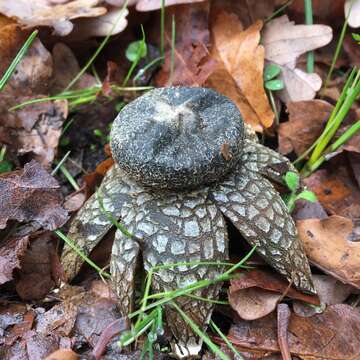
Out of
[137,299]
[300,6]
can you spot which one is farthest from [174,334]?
[300,6]

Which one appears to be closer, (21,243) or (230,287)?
(230,287)

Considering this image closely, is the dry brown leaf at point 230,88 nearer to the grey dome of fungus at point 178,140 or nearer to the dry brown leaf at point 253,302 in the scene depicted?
the grey dome of fungus at point 178,140

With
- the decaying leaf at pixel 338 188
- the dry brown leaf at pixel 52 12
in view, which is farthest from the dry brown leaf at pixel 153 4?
the decaying leaf at pixel 338 188

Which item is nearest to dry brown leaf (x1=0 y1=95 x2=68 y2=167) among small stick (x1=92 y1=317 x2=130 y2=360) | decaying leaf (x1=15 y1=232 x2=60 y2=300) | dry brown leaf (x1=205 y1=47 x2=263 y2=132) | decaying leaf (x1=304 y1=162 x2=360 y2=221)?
decaying leaf (x1=15 y1=232 x2=60 y2=300)

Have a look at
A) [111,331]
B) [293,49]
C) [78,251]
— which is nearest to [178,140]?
[78,251]

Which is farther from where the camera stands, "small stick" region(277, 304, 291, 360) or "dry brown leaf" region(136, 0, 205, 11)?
"dry brown leaf" region(136, 0, 205, 11)

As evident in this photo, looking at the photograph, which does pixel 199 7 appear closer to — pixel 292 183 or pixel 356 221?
pixel 292 183

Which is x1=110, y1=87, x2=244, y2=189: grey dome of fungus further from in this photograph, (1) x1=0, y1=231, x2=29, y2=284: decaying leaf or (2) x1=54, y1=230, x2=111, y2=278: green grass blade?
(1) x1=0, y1=231, x2=29, y2=284: decaying leaf
